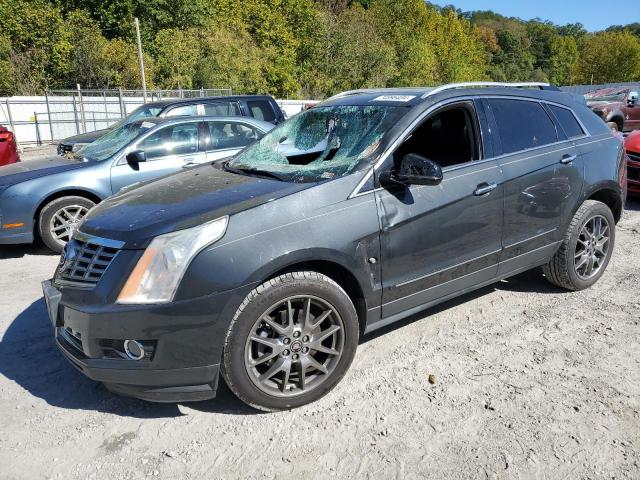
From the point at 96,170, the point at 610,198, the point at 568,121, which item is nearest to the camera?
the point at 568,121

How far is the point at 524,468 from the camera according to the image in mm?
2596

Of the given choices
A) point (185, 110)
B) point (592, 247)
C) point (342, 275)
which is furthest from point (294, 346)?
point (185, 110)

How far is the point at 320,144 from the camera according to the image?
155 inches

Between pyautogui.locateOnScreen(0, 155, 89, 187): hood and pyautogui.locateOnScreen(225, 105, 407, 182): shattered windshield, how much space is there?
3246mm

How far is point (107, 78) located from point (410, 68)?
43.2 metres

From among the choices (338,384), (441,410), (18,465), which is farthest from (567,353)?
(18,465)

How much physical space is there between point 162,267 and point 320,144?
162 cm

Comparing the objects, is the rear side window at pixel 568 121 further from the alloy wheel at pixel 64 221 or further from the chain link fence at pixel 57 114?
the chain link fence at pixel 57 114

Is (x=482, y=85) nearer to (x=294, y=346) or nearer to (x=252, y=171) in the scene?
(x=252, y=171)

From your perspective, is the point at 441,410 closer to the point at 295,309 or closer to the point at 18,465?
the point at 295,309

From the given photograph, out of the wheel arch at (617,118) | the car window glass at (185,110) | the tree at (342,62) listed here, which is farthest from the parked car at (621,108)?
the tree at (342,62)

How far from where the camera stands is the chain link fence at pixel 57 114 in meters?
22.3

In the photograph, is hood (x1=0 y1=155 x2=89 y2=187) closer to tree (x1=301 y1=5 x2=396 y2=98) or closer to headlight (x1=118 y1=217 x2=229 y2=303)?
headlight (x1=118 y1=217 x2=229 y2=303)

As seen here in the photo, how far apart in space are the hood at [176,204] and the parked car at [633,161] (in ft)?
21.7
